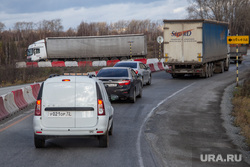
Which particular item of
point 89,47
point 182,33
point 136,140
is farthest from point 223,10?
point 136,140

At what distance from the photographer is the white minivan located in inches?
320

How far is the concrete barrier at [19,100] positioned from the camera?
1513 cm

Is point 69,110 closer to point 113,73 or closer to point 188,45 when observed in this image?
point 113,73

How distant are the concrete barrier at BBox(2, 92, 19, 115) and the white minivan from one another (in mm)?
5875

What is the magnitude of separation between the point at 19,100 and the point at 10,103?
131 cm

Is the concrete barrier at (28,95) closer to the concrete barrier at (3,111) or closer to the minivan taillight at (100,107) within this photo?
the concrete barrier at (3,111)

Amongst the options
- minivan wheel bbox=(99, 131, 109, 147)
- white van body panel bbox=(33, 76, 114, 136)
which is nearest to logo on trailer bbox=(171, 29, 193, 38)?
minivan wheel bbox=(99, 131, 109, 147)

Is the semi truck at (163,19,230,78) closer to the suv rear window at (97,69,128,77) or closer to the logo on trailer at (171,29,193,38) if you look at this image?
the logo on trailer at (171,29,193,38)

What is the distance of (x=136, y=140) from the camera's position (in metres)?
9.57

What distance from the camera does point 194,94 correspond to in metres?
19.7

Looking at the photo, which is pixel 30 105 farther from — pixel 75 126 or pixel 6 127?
pixel 75 126

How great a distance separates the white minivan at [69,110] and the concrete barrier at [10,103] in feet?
19.3

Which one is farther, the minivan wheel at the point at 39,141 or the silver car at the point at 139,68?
the silver car at the point at 139,68

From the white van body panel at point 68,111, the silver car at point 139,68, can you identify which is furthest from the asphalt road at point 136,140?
the silver car at point 139,68
